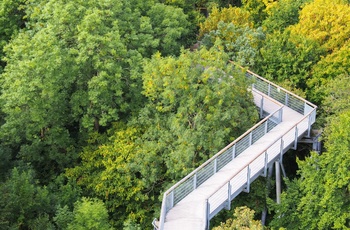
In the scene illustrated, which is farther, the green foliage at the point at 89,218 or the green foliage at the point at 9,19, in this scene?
the green foliage at the point at 9,19

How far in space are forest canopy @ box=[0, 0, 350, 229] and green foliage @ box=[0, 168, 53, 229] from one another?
3.2 inches

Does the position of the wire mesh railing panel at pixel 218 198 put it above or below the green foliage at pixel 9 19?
below

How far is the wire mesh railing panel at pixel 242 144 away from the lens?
29625 millimetres

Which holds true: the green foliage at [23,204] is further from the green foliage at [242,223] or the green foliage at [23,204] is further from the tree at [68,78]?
the green foliage at [242,223]

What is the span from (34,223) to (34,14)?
14.8 m

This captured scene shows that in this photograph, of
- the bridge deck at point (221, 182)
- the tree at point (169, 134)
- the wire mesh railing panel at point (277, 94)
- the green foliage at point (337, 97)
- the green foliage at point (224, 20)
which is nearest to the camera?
the bridge deck at point (221, 182)

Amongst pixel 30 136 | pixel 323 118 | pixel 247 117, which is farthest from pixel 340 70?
pixel 30 136

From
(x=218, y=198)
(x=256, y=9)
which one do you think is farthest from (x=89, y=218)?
(x=256, y=9)

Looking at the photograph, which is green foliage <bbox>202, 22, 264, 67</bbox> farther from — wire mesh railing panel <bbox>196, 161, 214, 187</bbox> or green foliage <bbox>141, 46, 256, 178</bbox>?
wire mesh railing panel <bbox>196, 161, 214, 187</bbox>

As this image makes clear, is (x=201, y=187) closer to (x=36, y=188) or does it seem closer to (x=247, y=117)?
(x=247, y=117)

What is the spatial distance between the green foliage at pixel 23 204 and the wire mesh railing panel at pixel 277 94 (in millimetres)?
14965

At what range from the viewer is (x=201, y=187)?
2723 centimetres

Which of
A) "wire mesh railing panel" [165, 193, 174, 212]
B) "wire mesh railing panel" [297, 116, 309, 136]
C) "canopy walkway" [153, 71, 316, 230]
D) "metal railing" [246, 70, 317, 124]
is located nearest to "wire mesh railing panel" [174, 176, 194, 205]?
"canopy walkway" [153, 71, 316, 230]

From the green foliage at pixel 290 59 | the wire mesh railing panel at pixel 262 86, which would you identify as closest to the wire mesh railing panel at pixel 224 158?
the wire mesh railing panel at pixel 262 86
